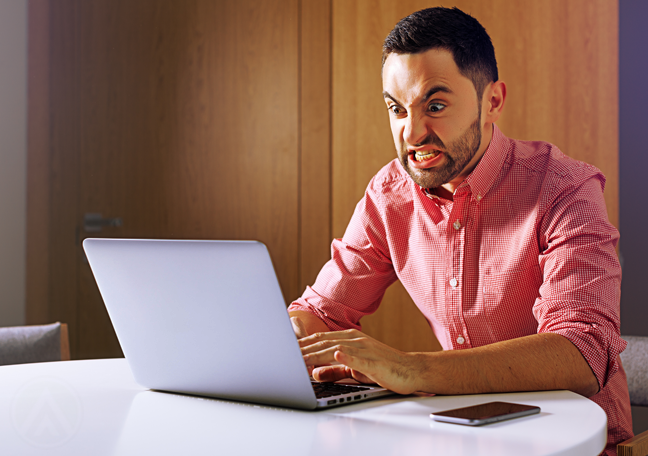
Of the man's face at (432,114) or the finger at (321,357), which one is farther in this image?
the man's face at (432,114)

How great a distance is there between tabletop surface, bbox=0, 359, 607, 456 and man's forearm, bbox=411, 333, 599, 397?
0.02 m

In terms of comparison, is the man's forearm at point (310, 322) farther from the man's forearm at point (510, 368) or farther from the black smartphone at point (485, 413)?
the black smartphone at point (485, 413)

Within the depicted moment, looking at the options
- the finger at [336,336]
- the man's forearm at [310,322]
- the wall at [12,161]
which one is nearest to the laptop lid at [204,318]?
the finger at [336,336]

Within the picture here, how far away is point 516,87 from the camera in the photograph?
8.66ft

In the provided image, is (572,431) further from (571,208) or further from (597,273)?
(571,208)

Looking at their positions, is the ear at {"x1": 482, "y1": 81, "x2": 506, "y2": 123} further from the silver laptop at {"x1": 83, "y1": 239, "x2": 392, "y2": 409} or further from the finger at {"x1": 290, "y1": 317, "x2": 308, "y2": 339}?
the silver laptop at {"x1": 83, "y1": 239, "x2": 392, "y2": 409}

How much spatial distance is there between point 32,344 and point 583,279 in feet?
3.88

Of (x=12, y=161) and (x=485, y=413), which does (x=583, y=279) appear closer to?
(x=485, y=413)

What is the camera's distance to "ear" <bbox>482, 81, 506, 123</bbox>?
1343 mm

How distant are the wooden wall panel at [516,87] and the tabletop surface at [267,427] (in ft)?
6.12

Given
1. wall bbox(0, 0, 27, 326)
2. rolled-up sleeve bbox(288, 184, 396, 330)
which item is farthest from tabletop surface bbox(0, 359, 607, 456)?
wall bbox(0, 0, 27, 326)

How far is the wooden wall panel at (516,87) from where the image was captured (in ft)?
8.29

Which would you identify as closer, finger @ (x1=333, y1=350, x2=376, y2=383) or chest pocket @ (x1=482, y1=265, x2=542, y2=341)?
finger @ (x1=333, y1=350, x2=376, y2=383)

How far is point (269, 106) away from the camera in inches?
123
